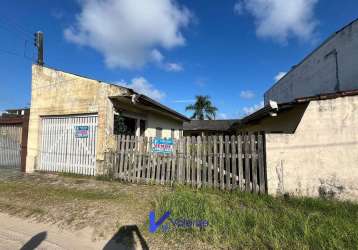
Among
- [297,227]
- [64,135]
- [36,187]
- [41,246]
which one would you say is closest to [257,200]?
[297,227]

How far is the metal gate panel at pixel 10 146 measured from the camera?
11.2 metres

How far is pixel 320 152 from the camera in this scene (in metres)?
5.76

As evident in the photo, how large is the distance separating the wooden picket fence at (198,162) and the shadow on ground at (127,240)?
3.23 metres

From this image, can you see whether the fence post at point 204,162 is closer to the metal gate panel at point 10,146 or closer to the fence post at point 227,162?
the fence post at point 227,162

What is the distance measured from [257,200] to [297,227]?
5.25 ft

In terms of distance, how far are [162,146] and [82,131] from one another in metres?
3.75

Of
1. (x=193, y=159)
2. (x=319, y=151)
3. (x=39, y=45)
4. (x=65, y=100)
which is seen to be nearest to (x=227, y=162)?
(x=193, y=159)

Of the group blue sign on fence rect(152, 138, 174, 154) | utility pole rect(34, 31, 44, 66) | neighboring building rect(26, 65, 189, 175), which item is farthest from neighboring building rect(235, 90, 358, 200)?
utility pole rect(34, 31, 44, 66)

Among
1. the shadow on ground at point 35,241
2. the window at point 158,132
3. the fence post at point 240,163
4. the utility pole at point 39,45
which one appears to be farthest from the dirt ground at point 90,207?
the utility pole at point 39,45

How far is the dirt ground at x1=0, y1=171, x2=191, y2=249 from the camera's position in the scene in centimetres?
367

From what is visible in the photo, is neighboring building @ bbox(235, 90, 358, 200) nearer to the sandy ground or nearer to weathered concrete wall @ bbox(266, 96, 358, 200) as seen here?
weathered concrete wall @ bbox(266, 96, 358, 200)

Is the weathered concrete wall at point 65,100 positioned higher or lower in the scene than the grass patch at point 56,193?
higher

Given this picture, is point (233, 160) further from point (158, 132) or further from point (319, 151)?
point (158, 132)

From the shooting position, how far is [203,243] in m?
3.37
